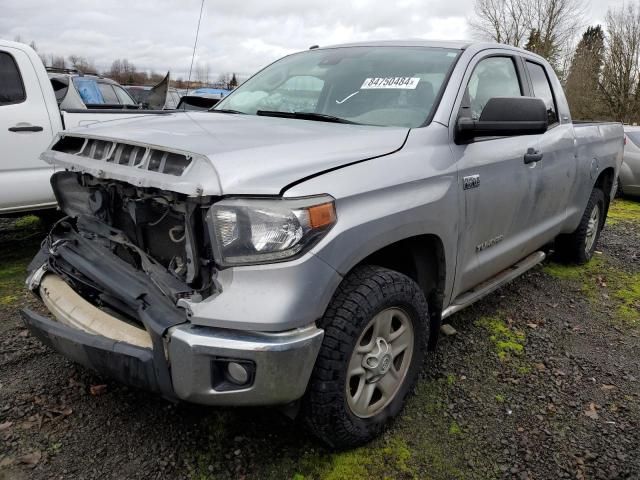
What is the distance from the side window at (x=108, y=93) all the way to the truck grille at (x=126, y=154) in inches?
255

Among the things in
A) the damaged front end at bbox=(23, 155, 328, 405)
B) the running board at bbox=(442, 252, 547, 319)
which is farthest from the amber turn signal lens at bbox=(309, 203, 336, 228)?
the running board at bbox=(442, 252, 547, 319)

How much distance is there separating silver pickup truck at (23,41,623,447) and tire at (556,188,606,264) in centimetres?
165

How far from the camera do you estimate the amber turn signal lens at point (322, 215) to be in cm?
188

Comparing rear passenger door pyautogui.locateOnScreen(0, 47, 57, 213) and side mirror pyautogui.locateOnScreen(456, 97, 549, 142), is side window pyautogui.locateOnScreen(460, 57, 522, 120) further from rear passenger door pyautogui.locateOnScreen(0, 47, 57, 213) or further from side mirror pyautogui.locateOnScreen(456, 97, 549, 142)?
rear passenger door pyautogui.locateOnScreen(0, 47, 57, 213)

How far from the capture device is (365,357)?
2248mm

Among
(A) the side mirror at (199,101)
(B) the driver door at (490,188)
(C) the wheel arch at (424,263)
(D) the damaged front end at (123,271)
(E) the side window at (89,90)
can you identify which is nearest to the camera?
(D) the damaged front end at (123,271)

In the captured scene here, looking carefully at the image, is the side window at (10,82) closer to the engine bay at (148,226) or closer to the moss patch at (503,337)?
the engine bay at (148,226)

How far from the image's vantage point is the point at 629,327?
12.6ft

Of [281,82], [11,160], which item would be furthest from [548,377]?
[11,160]

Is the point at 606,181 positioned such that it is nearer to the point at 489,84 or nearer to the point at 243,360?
the point at 489,84

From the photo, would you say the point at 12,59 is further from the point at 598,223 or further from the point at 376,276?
the point at 598,223

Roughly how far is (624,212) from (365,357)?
7905 mm

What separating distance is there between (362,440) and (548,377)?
139 centimetres

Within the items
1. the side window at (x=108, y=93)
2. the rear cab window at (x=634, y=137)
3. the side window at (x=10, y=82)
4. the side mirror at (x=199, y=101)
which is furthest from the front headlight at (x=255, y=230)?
the rear cab window at (x=634, y=137)
